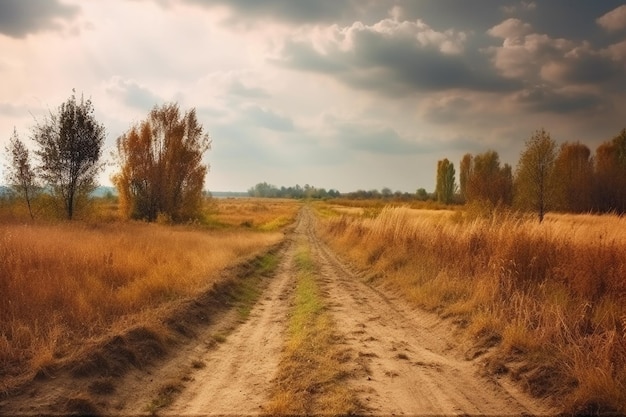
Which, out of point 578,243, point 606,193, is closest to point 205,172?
point 578,243

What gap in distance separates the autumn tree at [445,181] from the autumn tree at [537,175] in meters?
51.9

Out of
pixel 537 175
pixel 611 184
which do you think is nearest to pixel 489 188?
pixel 537 175

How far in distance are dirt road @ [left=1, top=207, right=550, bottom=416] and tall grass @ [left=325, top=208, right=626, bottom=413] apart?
58 cm

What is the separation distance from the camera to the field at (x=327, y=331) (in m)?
5.35

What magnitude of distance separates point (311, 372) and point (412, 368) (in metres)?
1.69

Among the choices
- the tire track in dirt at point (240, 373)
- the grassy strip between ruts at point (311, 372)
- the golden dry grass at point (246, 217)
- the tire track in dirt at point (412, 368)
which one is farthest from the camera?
the golden dry grass at point (246, 217)

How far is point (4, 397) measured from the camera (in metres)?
5.01

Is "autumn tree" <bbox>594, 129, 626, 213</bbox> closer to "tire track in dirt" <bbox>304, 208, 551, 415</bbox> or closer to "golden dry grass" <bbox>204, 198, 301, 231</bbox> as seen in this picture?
"golden dry grass" <bbox>204, 198, 301, 231</bbox>

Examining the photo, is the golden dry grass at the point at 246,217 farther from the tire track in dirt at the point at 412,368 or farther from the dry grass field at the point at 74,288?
the tire track in dirt at the point at 412,368

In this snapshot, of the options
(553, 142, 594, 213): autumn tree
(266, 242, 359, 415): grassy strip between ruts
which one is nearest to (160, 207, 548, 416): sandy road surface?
(266, 242, 359, 415): grassy strip between ruts

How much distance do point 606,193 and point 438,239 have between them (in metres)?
42.6

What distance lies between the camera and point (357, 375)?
245 inches

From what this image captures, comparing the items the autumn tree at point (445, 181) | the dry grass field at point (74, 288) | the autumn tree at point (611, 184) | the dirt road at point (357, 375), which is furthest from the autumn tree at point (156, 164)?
the autumn tree at point (445, 181)

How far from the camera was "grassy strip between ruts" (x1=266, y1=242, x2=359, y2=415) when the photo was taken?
16.6ft
